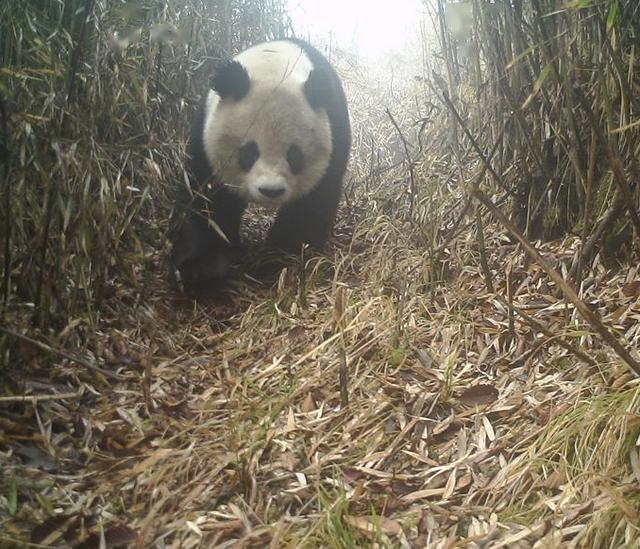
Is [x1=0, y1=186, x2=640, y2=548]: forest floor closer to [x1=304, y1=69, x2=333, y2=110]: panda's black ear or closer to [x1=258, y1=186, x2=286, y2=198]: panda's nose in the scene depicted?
[x1=258, y1=186, x2=286, y2=198]: panda's nose

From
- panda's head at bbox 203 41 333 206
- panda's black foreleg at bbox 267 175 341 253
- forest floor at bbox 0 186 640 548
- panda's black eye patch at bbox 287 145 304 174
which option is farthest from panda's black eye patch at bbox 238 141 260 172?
forest floor at bbox 0 186 640 548

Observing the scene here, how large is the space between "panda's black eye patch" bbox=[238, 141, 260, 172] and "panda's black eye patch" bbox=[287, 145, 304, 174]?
6.8 inches

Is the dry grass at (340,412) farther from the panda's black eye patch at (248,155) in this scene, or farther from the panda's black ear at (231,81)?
the panda's black ear at (231,81)

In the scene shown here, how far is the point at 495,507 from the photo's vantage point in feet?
5.73

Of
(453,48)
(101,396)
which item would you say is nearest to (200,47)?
(453,48)

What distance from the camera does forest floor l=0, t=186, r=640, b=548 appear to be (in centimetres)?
168

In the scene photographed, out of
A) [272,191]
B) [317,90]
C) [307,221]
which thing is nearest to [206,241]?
[272,191]

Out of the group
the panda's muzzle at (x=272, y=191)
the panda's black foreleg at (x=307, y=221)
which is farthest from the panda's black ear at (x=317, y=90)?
the panda's muzzle at (x=272, y=191)

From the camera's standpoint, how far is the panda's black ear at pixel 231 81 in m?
3.52

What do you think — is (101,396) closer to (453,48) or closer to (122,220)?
(122,220)

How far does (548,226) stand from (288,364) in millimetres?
1283

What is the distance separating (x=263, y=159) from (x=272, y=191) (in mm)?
176

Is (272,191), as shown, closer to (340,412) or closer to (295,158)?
(295,158)

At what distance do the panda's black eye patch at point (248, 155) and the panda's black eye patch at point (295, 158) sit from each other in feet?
0.57
